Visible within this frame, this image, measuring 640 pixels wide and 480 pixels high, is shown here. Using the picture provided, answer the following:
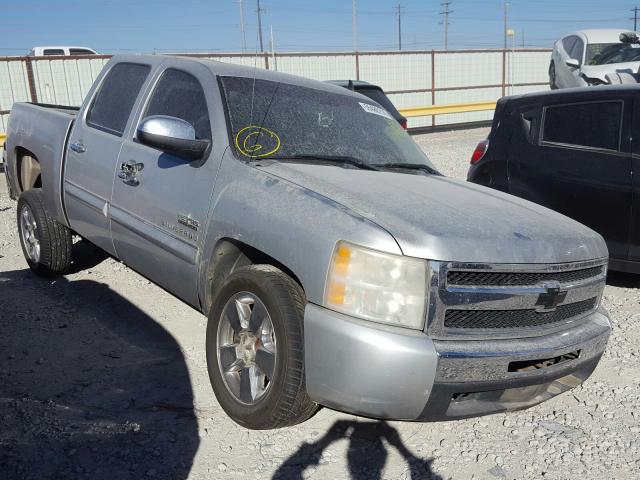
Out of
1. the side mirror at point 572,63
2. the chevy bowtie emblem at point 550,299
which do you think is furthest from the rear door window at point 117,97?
the side mirror at point 572,63

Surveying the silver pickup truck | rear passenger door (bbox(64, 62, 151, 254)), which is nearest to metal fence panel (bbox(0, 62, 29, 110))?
rear passenger door (bbox(64, 62, 151, 254))

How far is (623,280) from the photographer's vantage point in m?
5.91

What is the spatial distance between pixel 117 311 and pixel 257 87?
1.98 metres

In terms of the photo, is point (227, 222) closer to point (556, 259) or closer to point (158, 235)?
point (158, 235)

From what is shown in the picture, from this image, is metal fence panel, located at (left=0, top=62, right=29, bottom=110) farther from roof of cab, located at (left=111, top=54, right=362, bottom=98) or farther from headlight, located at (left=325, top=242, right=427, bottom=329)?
headlight, located at (left=325, top=242, right=427, bottom=329)

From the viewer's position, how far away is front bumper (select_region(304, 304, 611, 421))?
105 inches

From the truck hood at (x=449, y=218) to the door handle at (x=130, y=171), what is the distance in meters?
1.00

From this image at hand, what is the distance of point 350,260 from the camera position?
9.11 feet

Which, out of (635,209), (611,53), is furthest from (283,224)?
(611,53)

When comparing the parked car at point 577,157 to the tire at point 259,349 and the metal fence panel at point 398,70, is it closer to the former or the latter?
the tire at point 259,349

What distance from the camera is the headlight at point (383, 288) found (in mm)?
2732

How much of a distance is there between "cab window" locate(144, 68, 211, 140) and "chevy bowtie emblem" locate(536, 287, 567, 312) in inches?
78.3

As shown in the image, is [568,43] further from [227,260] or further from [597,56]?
[227,260]

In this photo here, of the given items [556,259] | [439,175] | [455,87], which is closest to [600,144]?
[439,175]
